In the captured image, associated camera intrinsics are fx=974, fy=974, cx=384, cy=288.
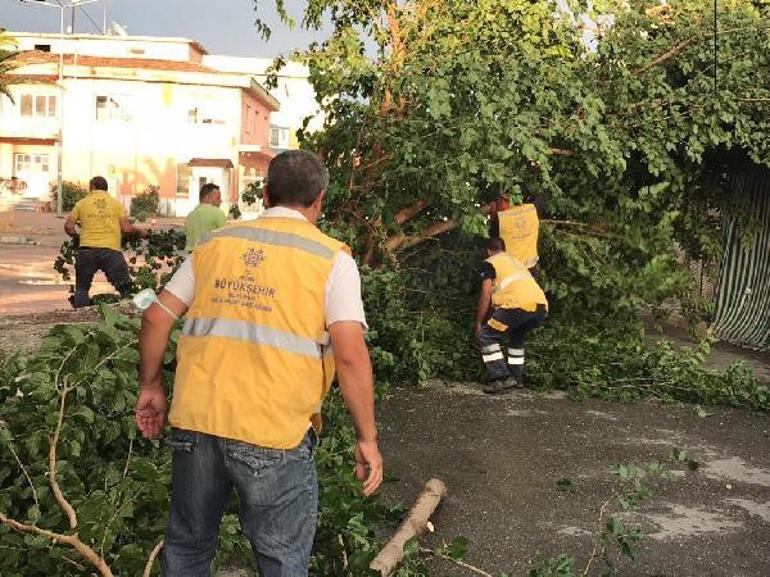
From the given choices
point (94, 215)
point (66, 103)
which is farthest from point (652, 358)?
point (66, 103)

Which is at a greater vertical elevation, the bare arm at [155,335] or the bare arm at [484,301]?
the bare arm at [155,335]

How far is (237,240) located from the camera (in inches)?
120

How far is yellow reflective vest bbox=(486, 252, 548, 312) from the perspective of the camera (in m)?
8.76

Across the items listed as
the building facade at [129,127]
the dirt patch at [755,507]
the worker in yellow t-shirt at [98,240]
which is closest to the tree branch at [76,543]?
the dirt patch at [755,507]

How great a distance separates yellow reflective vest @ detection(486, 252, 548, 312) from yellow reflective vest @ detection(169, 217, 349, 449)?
5860mm

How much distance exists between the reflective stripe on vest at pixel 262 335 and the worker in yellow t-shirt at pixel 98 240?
24.9 ft

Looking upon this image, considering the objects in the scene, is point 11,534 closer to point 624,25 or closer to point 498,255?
point 498,255

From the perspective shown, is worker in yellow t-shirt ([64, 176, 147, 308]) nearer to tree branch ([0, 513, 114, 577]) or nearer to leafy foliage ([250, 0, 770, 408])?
leafy foliage ([250, 0, 770, 408])

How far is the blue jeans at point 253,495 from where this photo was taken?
9.61 ft

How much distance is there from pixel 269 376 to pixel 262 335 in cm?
13

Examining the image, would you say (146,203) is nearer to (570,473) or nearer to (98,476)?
(570,473)

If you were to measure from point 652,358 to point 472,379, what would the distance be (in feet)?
5.61

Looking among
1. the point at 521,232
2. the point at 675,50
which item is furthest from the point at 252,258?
the point at 675,50

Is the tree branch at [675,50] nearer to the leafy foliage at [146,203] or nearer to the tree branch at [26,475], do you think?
the tree branch at [26,475]
